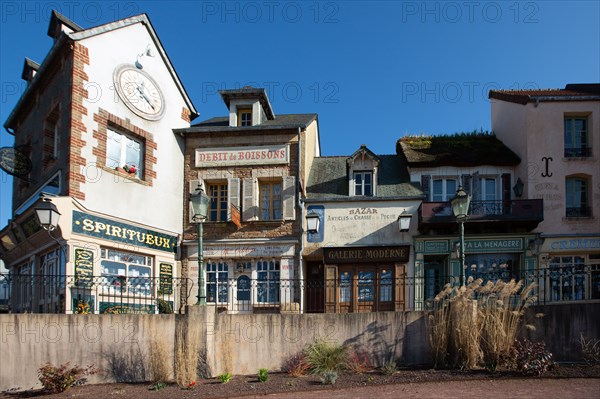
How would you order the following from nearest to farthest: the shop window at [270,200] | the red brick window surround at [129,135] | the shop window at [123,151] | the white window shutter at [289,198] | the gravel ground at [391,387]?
the gravel ground at [391,387] < the red brick window surround at [129,135] < the shop window at [123,151] < the white window shutter at [289,198] < the shop window at [270,200]

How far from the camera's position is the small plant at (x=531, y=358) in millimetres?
10570

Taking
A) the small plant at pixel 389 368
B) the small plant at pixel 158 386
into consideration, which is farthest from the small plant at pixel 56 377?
the small plant at pixel 389 368

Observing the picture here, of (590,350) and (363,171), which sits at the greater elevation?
(363,171)

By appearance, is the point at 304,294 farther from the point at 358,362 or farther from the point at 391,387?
the point at 391,387

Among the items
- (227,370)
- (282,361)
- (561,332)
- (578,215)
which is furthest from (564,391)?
(578,215)

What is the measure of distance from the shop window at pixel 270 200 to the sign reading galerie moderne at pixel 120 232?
128 inches

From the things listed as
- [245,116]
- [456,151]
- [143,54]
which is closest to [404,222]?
[456,151]

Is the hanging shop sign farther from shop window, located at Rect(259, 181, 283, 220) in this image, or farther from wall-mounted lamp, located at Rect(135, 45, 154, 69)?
shop window, located at Rect(259, 181, 283, 220)

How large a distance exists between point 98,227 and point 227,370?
6.31 m

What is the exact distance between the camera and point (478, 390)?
9.89 meters

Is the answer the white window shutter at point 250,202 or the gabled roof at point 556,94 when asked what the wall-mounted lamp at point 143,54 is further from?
the gabled roof at point 556,94

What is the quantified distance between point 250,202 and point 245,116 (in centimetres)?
347

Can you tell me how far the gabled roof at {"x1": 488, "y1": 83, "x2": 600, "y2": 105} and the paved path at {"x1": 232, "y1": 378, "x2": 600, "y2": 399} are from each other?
1270 centimetres

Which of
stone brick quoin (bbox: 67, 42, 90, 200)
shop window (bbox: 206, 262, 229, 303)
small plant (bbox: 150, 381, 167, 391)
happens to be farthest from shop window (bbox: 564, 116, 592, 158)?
stone brick quoin (bbox: 67, 42, 90, 200)
